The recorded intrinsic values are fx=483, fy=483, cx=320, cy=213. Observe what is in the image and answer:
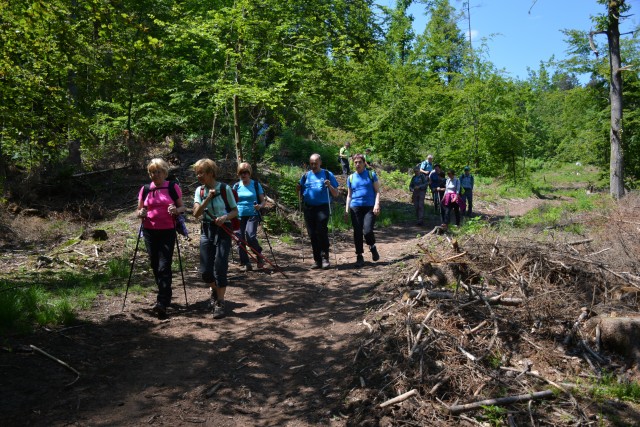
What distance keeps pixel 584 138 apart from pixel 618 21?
1020 cm

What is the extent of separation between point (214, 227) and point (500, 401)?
13.9ft

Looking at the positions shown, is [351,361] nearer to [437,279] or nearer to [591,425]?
[437,279]

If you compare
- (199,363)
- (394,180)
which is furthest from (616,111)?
(199,363)

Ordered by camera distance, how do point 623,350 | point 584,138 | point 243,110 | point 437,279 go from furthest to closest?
point 584,138, point 243,110, point 437,279, point 623,350

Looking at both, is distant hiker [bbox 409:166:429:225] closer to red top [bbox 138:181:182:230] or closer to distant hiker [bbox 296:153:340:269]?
distant hiker [bbox 296:153:340:269]

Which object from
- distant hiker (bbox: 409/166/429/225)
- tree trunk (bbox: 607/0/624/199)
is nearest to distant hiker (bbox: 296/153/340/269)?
distant hiker (bbox: 409/166/429/225)

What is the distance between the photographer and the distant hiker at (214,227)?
6.64 metres

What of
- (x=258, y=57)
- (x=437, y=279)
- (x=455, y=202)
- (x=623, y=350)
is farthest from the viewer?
(x=455, y=202)

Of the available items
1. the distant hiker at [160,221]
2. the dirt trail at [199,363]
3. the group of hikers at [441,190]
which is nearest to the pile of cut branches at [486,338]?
the dirt trail at [199,363]

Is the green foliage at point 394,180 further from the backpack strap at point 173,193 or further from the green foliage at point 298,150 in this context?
the backpack strap at point 173,193

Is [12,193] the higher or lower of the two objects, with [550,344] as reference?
higher

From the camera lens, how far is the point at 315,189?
8.88 metres

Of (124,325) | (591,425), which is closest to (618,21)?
(591,425)

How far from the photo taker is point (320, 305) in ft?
23.8
